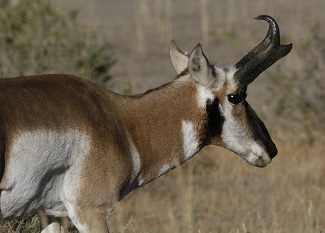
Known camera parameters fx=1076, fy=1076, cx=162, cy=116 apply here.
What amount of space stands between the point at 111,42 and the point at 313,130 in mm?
9024

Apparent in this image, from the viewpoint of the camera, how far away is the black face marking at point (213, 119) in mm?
6926

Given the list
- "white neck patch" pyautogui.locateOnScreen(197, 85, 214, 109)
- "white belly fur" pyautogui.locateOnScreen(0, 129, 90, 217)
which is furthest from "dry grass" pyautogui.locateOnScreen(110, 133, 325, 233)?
"white belly fur" pyautogui.locateOnScreen(0, 129, 90, 217)

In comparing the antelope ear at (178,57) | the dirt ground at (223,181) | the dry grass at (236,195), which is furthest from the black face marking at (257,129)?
the dry grass at (236,195)

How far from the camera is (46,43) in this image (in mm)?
14078

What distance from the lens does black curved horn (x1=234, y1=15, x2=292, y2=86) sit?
7.05 m

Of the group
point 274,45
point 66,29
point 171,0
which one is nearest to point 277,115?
point 66,29

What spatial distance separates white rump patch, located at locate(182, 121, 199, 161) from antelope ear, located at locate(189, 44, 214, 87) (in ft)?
0.94

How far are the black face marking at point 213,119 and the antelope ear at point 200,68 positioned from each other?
0.13 m

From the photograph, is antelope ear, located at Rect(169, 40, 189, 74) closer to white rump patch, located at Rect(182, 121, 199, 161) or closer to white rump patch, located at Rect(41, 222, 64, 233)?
white rump patch, located at Rect(182, 121, 199, 161)

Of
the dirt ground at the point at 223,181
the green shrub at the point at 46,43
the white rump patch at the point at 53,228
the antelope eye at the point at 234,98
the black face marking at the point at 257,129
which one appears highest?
the antelope eye at the point at 234,98

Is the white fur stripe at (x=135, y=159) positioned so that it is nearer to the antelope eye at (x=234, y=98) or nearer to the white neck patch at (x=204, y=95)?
the white neck patch at (x=204, y=95)

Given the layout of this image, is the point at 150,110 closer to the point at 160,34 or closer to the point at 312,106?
the point at 312,106

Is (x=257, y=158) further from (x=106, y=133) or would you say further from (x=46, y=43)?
(x=46, y=43)

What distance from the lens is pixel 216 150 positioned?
1363 cm
